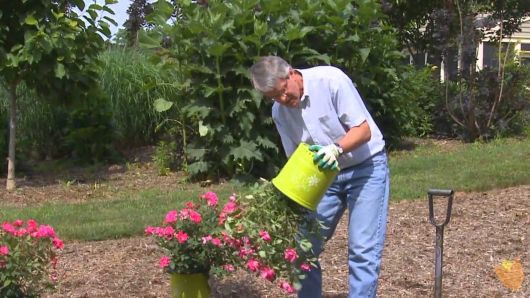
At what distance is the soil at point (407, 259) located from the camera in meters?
5.03

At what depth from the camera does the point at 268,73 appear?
371cm

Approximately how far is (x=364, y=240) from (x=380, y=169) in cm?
34

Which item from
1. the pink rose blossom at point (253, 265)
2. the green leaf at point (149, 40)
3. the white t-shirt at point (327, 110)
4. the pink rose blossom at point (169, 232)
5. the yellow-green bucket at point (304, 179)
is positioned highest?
the green leaf at point (149, 40)

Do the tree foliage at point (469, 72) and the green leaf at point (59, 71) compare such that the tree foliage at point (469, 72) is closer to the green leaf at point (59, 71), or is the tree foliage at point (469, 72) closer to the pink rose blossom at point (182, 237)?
the green leaf at point (59, 71)

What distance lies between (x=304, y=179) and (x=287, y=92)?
0.39m

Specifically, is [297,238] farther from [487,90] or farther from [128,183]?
[487,90]

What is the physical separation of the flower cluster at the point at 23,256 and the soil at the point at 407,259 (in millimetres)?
823

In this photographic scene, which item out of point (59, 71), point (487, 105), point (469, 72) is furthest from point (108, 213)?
point (469, 72)

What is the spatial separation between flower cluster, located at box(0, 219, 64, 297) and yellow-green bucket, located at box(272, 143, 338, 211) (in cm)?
115

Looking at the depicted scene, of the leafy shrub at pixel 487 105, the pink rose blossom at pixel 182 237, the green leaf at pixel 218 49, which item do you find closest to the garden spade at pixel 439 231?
the pink rose blossom at pixel 182 237

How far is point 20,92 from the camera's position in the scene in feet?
35.0

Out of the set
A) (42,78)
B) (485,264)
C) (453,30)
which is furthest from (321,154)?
(453,30)

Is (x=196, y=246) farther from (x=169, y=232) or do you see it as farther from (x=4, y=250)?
(x=4, y=250)

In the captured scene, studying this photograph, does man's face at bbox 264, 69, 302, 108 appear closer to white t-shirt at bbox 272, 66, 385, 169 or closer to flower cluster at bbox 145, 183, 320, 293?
white t-shirt at bbox 272, 66, 385, 169
